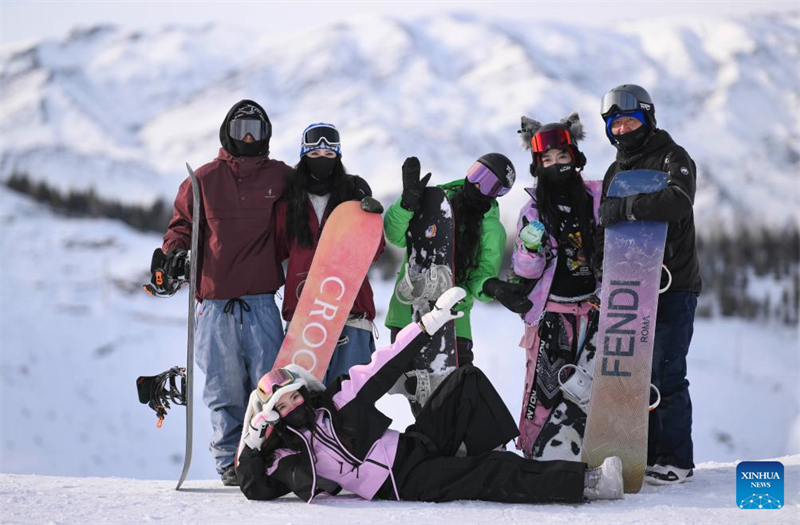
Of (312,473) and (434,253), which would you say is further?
(434,253)

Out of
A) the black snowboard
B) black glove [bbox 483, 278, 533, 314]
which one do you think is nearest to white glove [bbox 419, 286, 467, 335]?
black glove [bbox 483, 278, 533, 314]

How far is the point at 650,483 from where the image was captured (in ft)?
13.0

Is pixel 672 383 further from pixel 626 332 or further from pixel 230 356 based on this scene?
pixel 230 356

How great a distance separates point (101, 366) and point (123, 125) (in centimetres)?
4882

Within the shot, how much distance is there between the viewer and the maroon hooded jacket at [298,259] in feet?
14.1

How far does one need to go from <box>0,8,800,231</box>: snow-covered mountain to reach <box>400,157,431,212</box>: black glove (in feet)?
140

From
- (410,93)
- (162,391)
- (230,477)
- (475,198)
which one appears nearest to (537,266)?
(475,198)

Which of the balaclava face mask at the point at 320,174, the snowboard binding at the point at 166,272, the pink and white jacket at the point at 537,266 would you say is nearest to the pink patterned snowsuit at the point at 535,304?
the pink and white jacket at the point at 537,266

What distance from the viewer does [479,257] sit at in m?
4.29

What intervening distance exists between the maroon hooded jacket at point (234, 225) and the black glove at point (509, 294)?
1.04 meters

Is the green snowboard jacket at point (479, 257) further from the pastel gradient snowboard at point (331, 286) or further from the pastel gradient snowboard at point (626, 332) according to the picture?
the pastel gradient snowboard at point (626, 332)

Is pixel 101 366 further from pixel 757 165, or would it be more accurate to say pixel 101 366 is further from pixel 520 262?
pixel 757 165

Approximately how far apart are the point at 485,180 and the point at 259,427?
1617mm

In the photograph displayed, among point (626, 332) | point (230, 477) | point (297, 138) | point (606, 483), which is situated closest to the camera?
point (606, 483)
